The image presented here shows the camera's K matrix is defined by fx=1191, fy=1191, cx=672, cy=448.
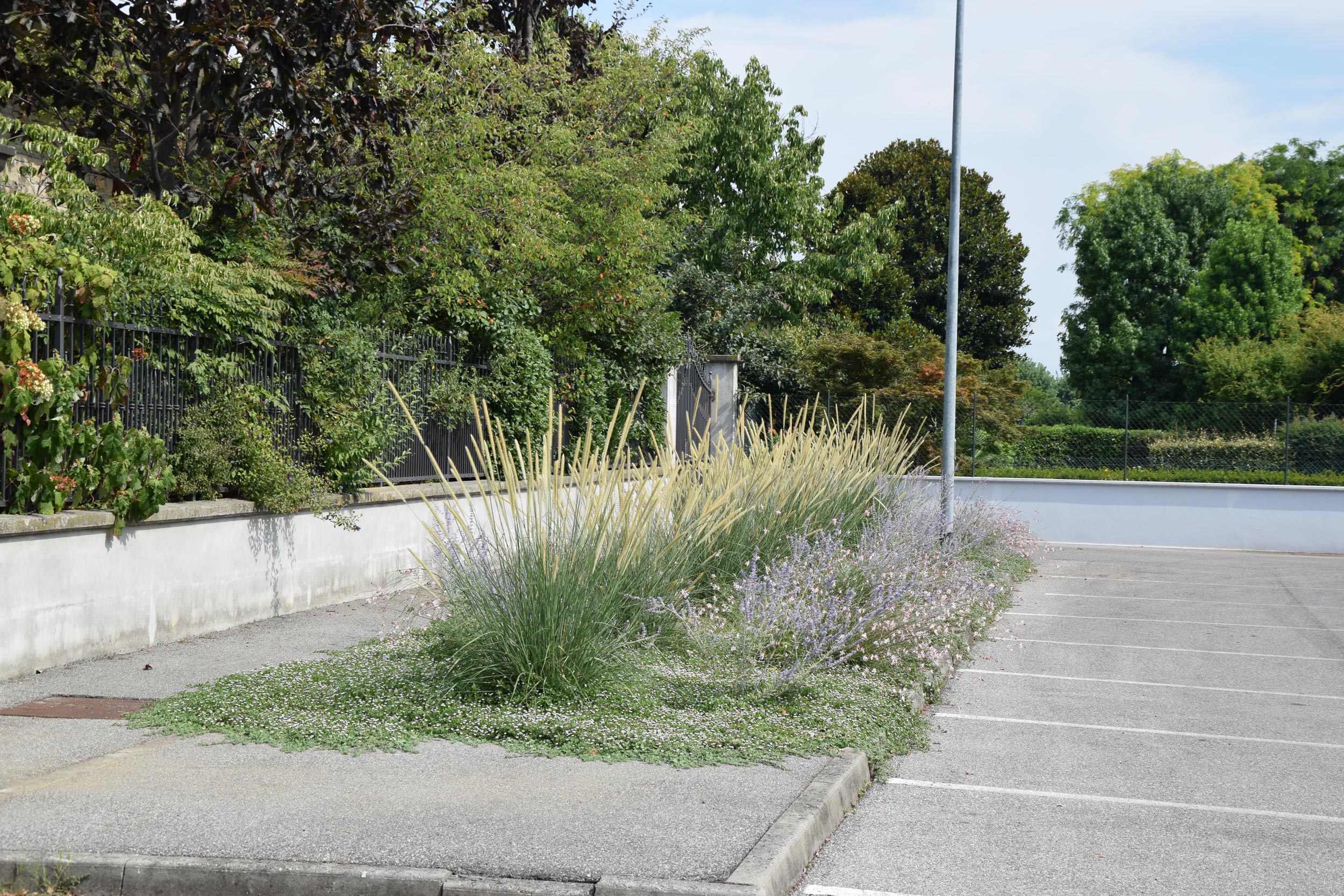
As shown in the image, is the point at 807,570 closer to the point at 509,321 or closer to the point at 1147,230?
the point at 509,321

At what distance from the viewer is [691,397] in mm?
20781

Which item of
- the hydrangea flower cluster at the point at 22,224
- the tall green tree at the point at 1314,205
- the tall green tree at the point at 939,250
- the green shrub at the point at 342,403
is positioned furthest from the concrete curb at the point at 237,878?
the tall green tree at the point at 1314,205

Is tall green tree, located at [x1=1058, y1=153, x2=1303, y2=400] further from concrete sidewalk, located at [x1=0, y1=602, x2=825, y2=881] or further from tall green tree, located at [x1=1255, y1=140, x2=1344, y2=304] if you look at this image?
concrete sidewalk, located at [x1=0, y1=602, x2=825, y2=881]

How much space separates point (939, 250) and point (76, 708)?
37855 millimetres

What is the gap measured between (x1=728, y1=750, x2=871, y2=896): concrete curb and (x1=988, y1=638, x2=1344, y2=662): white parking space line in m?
5.16

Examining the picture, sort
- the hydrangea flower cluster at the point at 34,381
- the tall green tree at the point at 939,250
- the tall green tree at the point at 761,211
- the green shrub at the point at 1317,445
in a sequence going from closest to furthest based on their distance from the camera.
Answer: the hydrangea flower cluster at the point at 34,381
the green shrub at the point at 1317,445
the tall green tree at the point at 761,211
the tall green tree at the point at 939,250

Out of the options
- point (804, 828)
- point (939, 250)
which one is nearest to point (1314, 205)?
point (939, 250)

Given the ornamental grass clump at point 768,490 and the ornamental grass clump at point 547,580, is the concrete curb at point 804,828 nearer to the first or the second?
the ornamental grass clump at point 547,580

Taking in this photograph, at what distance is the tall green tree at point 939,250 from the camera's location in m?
41.0

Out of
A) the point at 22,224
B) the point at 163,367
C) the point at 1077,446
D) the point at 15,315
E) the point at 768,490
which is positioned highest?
the point at 22,224

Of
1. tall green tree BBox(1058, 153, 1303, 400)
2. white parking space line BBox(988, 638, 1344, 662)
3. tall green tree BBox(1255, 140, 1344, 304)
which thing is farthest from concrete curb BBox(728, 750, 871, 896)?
tall green tree BBox(1255, 140, 1344, 304)

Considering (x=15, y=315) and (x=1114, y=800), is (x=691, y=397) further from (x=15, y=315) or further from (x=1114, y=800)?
(x=1114, y=800)

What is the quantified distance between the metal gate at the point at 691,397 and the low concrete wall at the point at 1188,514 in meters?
5.00

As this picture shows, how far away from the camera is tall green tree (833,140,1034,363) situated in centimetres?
4100
